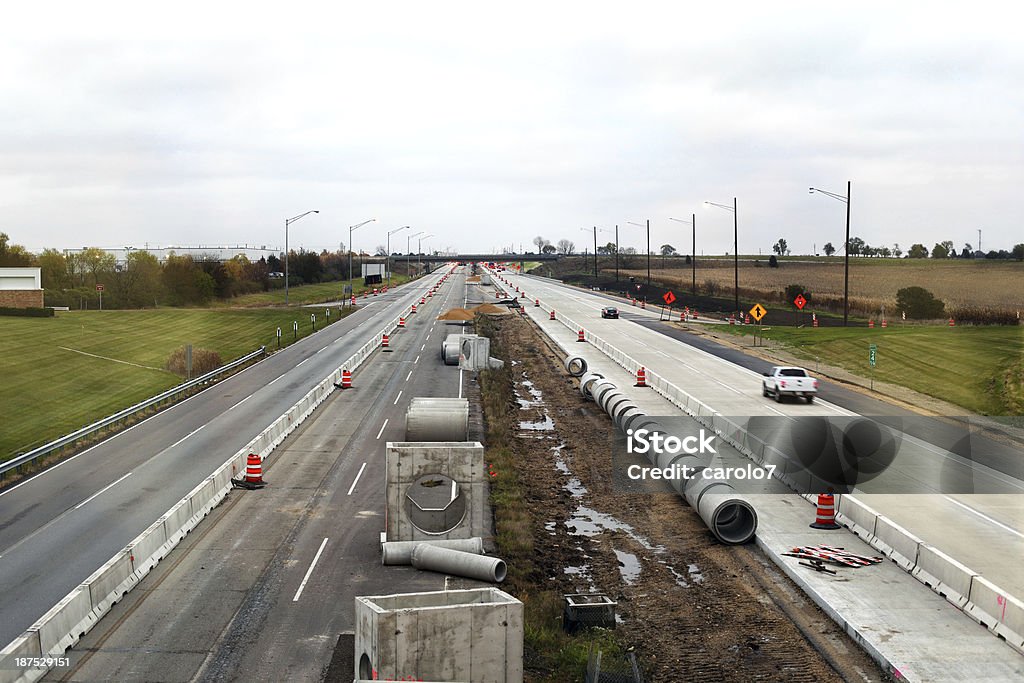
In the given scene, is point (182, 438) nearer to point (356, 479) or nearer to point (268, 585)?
point (356, 479)

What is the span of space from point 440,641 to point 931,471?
→ 21925mm

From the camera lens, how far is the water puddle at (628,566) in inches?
928

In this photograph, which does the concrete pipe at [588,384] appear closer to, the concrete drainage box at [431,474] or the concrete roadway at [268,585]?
the concrete roadway at [268,585]

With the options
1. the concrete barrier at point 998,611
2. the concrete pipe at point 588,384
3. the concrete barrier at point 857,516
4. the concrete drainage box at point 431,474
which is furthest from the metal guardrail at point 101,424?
the concrete barrier at point 998,611

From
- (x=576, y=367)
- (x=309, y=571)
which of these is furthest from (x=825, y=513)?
(x=576, y=367)

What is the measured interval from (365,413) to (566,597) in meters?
23.6

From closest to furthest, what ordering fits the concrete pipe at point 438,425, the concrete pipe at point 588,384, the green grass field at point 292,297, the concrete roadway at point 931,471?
the concrete roadway at point 931,471
the concrete pipe at point 438,425
the concrete pipe at point 588,384
the green grass field at point 292,297

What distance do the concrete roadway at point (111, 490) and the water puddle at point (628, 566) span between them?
40.1ft

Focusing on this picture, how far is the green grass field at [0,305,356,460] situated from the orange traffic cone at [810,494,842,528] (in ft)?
96.4

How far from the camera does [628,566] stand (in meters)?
24.5

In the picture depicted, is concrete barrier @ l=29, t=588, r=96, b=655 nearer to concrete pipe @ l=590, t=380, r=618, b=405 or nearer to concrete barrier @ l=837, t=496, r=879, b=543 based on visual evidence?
concrete barrier @ l=837, t=496, r=879, b=543

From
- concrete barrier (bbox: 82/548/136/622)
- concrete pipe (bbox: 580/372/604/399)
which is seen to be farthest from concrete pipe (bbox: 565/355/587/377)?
concrete barrier (bbox: 82/548/136/622)

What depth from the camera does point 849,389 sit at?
48.7 meters

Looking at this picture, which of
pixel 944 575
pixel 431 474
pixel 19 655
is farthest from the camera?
pixel 431 474
